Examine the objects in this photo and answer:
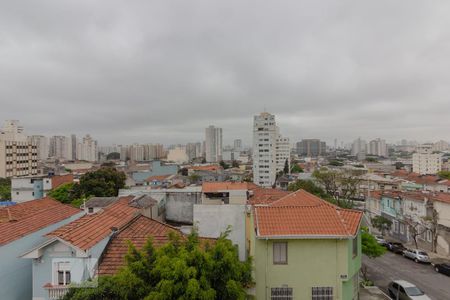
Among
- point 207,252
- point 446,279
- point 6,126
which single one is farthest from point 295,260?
point 6,126

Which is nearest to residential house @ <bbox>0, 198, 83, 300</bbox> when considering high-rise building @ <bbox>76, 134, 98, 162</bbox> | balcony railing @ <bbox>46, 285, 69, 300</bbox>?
→ balcony railing @ <bbox>46, 285, 69, 300</bbox>

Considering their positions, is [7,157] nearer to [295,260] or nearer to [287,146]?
[295,260]

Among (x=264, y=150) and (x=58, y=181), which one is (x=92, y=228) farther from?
(x=264, y=150)

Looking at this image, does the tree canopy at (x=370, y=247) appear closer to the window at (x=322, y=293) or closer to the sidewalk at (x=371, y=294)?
the sidewalk at (x=371, y=294)

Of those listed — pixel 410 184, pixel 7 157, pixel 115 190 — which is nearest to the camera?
pixel 115 190

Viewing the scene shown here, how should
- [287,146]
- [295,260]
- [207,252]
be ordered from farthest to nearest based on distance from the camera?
1. [287,146]
2. [295,260]
3. [207,252]

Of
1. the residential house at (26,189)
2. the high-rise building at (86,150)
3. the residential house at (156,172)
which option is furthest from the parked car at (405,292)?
the high-rise building at (86,150)
